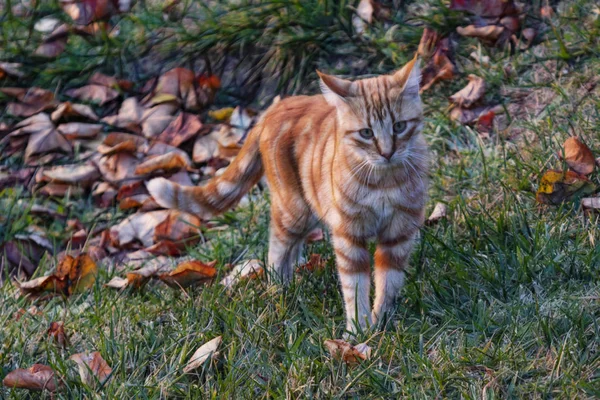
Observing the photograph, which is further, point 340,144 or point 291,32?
point 291,32

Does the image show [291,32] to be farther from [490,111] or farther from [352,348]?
[352,348]

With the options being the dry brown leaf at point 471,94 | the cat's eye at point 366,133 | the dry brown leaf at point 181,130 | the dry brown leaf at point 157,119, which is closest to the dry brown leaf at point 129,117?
the dry brown leaf at point 157,119

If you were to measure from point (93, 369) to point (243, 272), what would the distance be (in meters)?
1.07

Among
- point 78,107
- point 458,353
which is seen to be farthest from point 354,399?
point 78,107

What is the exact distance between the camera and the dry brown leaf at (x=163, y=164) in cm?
519

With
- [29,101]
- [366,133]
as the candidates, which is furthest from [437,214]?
[29,101]

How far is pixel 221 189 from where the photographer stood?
4133mm

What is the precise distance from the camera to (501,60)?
16.0ft

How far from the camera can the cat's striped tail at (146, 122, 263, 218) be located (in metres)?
4.12

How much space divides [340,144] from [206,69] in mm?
2378

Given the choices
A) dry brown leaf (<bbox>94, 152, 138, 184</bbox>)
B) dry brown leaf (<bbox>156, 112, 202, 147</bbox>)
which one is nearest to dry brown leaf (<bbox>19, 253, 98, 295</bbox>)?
dry brown leaf (<bbox>94, 152, 138, 184</bbox>)

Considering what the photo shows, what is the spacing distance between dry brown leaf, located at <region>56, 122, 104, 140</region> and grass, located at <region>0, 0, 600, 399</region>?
506mm

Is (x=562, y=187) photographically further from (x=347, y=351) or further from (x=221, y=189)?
(x=221, y=189)

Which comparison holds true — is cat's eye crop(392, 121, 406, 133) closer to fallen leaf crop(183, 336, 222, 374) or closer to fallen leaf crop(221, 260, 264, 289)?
fallen leaf crop(221, 260, 264, 289)
